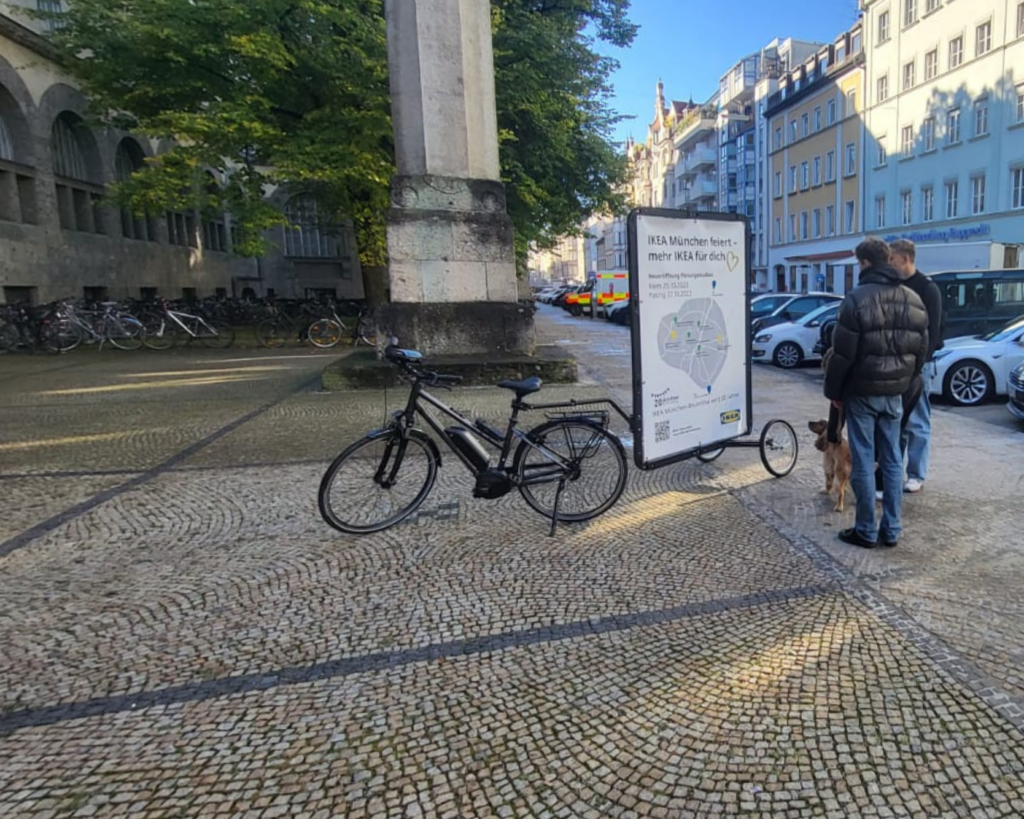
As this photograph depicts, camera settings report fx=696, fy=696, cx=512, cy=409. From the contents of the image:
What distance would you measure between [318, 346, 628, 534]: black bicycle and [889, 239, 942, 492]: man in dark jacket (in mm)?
2139

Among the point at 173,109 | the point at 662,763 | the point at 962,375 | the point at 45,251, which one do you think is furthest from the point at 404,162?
the point at 45,251

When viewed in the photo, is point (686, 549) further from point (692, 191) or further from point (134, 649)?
point (692, 191)

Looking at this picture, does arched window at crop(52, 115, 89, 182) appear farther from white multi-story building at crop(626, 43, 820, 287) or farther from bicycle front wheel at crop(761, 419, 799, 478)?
white multi-story building at crop(626, 43, 820, 287)

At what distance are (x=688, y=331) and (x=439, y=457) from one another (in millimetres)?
2002

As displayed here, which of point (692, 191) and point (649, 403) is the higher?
point (692, 191)

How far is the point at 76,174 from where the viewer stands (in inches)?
999

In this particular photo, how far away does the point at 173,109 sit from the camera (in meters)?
16.7

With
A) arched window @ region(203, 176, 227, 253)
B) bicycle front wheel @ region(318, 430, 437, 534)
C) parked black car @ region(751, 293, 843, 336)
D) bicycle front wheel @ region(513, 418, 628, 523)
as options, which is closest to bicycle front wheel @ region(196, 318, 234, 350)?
parked black car @ region(751, 293, 843, 336)

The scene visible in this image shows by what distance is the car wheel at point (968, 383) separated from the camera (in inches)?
360

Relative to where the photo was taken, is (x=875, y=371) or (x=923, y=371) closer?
(x=875, y=371)

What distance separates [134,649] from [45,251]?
24.2 metres

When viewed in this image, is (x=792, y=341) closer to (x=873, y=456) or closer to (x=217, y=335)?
(x=873, y=456)

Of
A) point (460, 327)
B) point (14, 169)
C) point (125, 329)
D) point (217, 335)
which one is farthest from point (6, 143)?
point (460, 327)

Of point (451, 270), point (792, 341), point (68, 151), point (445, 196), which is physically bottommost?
point (792, 341)
